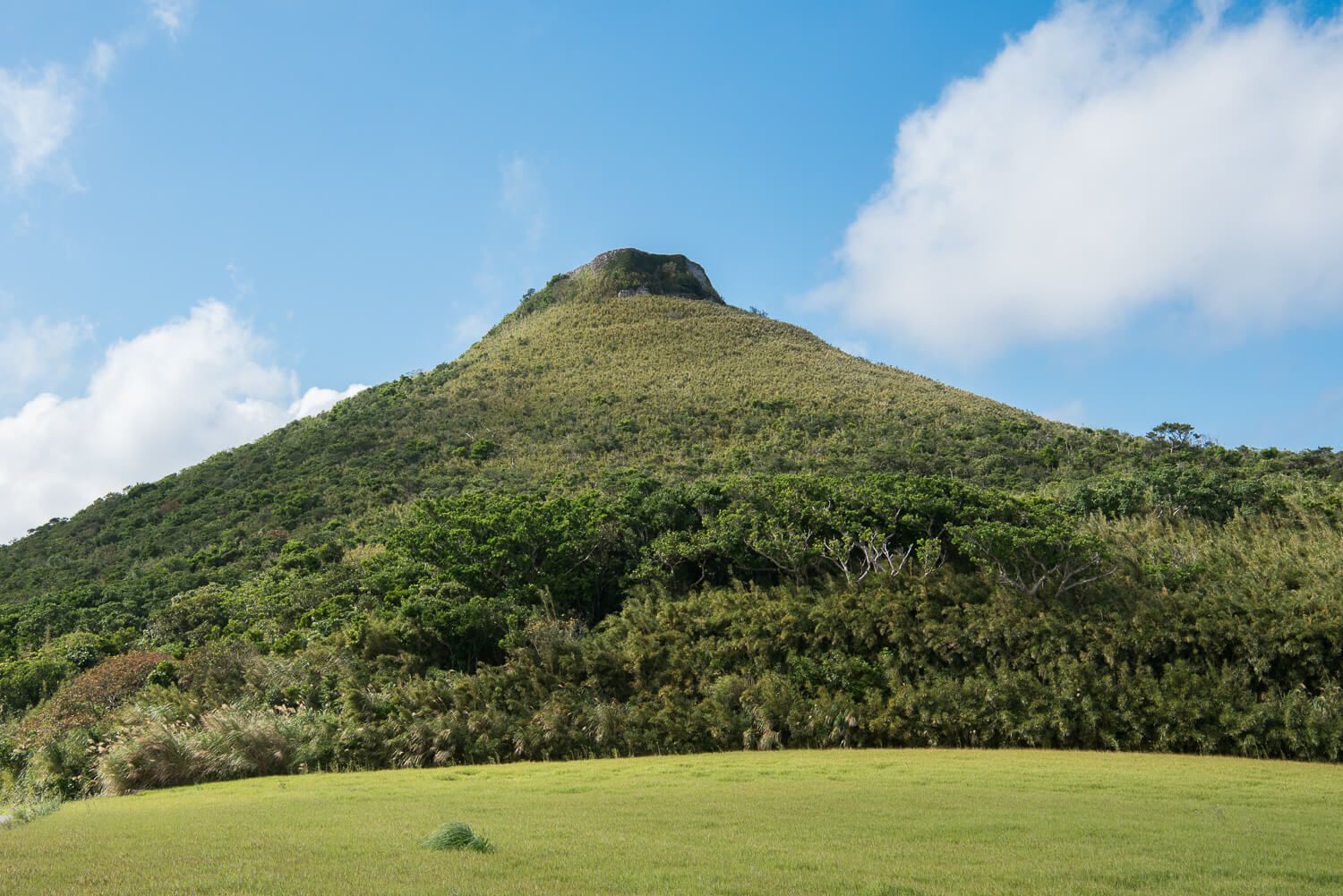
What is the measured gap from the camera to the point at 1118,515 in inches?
1092

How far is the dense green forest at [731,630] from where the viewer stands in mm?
17625

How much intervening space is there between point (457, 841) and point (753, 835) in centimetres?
303

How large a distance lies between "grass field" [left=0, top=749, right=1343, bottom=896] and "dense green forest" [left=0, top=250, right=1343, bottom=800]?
3121 mm

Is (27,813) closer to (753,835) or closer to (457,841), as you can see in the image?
(457,841)

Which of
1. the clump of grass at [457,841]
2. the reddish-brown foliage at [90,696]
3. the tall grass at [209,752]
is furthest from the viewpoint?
the reddish-brown foliage at [90,696]

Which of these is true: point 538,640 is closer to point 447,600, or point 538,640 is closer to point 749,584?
point 447,600

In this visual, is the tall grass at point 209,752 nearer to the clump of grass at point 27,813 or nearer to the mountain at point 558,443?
the clump of grass at point 27,813

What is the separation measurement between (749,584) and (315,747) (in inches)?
492

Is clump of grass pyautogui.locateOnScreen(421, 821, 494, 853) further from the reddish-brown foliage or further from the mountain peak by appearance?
the mountain peak

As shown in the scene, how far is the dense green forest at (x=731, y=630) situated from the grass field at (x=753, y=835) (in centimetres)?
312

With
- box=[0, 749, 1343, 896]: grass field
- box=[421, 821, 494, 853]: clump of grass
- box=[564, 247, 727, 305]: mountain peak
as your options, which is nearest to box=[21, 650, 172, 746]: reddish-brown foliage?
box=[0, 749, 1343, 896]: grass field

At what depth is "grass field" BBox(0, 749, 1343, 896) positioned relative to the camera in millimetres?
6520

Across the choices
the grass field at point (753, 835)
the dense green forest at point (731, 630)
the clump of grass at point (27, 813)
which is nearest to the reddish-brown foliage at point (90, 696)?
the dense green forest at point (731, 630)

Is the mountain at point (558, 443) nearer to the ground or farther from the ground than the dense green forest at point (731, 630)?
farther from the ground
